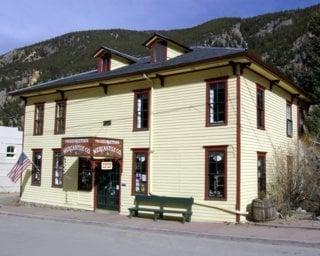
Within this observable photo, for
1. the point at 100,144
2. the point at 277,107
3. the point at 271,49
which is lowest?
the point at 100,144

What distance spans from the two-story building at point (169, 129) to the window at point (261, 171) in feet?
0.18

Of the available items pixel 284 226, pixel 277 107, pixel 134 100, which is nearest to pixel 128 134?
pixel 134 100

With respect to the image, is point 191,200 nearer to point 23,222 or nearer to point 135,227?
point 135,227

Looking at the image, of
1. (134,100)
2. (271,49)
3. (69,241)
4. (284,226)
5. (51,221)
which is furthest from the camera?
(271,49)

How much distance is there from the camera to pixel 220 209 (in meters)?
19.6

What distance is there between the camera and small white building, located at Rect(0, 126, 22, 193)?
41000mm

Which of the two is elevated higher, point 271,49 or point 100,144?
point 271,49

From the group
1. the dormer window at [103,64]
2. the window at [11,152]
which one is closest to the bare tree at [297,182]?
the dormer window at [103,64]

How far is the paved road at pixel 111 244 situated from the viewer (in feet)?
42.7

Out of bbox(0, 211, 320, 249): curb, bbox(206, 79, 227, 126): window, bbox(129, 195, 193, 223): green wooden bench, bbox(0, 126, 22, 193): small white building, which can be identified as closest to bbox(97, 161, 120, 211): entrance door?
bbox(129, 195, 193, 223): green wooden bench

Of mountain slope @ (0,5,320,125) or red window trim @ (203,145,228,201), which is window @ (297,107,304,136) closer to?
red window trim @ (203,145,228,201)

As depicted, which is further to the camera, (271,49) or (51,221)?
(271,49)

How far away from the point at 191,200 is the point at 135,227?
260 cm

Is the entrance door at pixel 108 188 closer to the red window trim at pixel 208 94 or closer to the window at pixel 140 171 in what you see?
the window at pixel 140 171
